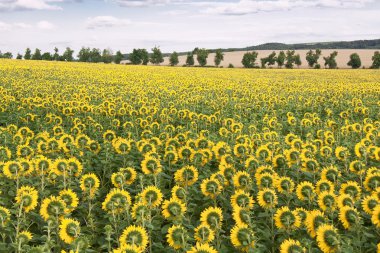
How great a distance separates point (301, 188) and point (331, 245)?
4.54 feet

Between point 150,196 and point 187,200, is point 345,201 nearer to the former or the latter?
point 187,200

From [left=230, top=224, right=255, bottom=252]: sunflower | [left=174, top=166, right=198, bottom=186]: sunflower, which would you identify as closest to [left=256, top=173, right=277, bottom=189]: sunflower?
[left=174, top=166, right=198, bottom=186]: sunflower

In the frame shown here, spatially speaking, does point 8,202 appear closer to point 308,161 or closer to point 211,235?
point 211,235

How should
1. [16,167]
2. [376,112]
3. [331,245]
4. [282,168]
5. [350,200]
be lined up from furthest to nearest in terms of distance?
[376,112] < [282,168] < [16,167] < [350,200] < [331,245]

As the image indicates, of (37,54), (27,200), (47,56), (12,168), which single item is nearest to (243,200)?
(27,200)

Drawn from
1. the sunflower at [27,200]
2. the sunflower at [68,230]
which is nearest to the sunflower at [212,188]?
the sunflower at [68,230]

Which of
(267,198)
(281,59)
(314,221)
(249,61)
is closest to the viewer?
(314,221)

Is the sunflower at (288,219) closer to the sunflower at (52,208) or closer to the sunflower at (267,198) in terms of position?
the sunflower at (267,198)

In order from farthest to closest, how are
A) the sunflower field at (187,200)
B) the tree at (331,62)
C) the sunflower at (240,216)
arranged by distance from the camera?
the tree at (331,62) < the sunflower at (240,216) < the sunflower field at (187,200)

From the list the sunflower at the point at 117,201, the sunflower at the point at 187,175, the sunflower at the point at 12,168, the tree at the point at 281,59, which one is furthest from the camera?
the tree at the point at 281,59

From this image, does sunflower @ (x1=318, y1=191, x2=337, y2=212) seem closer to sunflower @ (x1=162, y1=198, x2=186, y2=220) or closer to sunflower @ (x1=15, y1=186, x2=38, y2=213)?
sunflower @ (x1=162, y1=198, x2=186, y2=220)

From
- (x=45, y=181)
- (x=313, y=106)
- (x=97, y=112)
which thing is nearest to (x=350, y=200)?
(x=45, y=181)

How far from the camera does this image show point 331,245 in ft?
11.9

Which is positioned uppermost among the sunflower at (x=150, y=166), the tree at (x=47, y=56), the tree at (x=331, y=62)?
the tree at (x=47, y=56)
